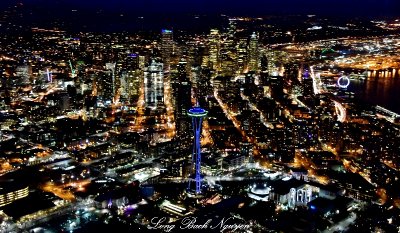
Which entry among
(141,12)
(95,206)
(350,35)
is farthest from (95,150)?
(350,35)

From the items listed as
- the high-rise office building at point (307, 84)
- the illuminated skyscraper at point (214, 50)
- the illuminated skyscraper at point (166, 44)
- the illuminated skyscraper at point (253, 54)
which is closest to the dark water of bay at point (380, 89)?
the high-rise office building at point (307, 84)

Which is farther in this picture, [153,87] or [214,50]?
[214,50]

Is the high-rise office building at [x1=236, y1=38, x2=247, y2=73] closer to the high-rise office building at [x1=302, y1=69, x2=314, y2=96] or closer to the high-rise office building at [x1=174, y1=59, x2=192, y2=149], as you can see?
the high-rise office building at [x1=302, y1=69, x2=314, y2=96]

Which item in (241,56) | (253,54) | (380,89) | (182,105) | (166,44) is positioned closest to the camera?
(182,105)

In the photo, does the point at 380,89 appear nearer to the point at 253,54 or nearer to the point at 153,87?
the point at 253,54

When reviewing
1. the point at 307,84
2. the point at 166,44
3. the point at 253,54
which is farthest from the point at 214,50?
the point at 307,84

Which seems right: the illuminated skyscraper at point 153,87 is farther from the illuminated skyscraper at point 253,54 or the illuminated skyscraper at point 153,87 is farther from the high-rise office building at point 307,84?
the illuminated skyscraper at point 253,54

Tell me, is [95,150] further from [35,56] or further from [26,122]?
[35,56]

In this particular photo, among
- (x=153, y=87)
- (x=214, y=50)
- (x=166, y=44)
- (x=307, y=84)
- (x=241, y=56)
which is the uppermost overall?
(x=166, y=44)
